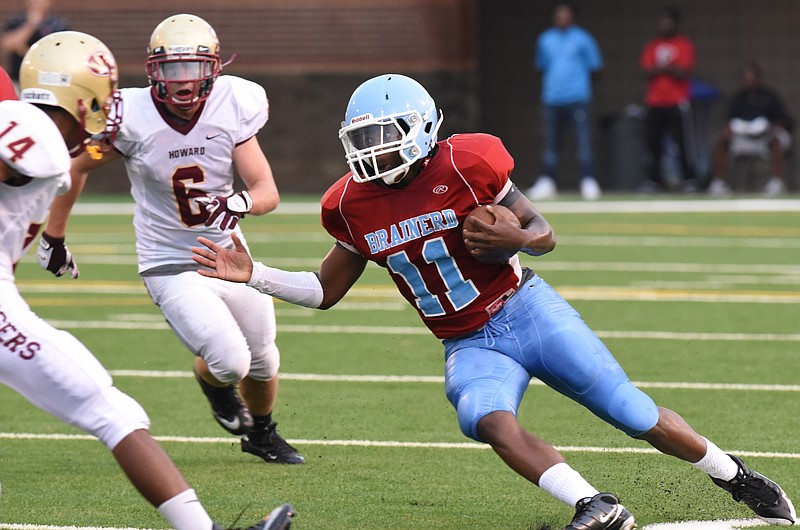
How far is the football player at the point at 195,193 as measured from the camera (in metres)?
5.41

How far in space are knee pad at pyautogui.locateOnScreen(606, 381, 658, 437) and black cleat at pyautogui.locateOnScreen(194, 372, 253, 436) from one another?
6.20ft

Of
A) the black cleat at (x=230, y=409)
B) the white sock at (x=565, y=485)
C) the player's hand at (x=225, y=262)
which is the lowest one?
the black cleat at (x=230, y=409)

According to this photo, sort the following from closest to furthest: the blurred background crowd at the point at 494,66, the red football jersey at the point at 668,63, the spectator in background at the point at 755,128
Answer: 1. the red football jersey at the point at 668,63
2. the spectator in background at the point at 755,128
3. the blurred background crowd at the point at 494,66

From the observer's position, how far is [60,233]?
553 cm

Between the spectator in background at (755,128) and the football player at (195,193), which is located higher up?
the football player at (195,193)

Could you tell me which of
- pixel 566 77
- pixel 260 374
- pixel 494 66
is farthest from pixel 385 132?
pixel 494 66

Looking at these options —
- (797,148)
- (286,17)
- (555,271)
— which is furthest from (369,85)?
(797,148)

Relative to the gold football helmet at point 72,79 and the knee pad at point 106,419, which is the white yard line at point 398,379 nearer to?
the gold football helmet at point 72,79

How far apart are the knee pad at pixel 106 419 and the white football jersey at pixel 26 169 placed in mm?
459

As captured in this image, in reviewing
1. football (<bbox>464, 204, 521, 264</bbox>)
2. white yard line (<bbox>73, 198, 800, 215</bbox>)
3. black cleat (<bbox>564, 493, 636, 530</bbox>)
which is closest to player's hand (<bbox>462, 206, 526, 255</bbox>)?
football (<bbox>464, 204, 521, 264</bbox>)

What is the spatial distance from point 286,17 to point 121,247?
6.10 meters

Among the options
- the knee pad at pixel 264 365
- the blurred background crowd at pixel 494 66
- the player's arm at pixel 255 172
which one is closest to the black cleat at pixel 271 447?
the knee pad at pixel 264 365

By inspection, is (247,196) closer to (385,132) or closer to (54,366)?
(385,132)

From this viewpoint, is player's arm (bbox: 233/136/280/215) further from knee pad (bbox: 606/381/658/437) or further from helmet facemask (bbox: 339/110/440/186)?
knee pad (bbox: 606/381/658/437)
